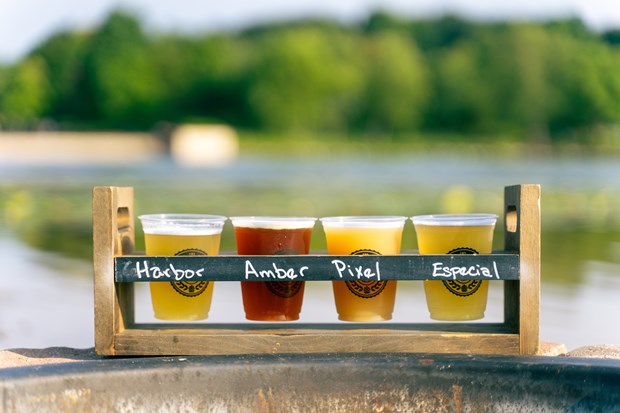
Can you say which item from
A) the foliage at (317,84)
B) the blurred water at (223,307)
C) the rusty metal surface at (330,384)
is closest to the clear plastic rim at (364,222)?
the rusty metal surface at (330,384)

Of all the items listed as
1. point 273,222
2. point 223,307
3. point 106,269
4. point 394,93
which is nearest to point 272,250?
point 273,222

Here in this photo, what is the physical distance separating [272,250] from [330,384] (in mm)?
652

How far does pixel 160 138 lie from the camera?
7444cm

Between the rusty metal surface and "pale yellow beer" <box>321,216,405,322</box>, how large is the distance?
0.56 m

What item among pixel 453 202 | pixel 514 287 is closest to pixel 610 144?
pixel 453 202

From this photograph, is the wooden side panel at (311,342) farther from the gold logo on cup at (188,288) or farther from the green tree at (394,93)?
the green tree at (394,93)

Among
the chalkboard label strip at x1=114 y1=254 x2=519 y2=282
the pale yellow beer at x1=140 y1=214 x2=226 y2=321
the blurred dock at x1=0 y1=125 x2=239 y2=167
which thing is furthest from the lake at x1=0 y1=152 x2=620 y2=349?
the blurred dock at x1=0 y1=125 x2=239 y2=167

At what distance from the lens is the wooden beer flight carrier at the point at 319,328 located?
2568mm

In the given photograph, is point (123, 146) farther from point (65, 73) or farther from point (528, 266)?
point (528, 266)

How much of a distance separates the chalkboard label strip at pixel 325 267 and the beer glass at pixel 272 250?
124mm

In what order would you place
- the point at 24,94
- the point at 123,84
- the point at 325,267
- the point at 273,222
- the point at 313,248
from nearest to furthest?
the point at 325,267 → the point at 273,222 → the point at 313,248 → the point at 24,94 → the point at 123,84

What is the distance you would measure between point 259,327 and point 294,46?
9970 centimetres

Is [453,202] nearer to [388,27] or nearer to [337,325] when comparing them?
[337,325]

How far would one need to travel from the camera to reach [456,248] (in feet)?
8.93
